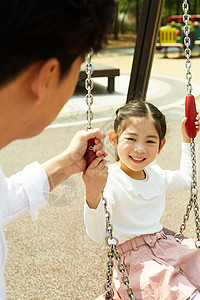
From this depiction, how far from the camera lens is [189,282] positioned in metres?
1.61

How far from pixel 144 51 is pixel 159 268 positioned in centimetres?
138

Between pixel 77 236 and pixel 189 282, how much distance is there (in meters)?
0.91

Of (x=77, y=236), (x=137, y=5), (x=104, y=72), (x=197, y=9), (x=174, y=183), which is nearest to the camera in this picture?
(x=174, y=183)

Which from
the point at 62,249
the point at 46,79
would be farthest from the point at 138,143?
the point at 46,79

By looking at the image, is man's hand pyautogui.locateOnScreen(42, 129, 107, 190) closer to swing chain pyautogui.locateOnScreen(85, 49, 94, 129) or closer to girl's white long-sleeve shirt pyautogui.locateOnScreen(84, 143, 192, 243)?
swing chain pyautogui.locateOnScreen(85, 49, 94, 129)

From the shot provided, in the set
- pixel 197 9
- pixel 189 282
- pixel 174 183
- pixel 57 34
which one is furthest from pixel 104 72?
pixel 57 34

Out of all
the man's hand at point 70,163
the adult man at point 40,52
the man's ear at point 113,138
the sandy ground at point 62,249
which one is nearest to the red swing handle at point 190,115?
the sandy ground at point 62,249

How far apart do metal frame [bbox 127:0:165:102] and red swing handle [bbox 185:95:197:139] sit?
0.70m

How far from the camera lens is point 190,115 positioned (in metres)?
1.78

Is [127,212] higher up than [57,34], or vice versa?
[57,34]

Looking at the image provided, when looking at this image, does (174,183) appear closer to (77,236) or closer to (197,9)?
(77,236)

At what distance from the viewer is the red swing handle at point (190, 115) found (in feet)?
5.75

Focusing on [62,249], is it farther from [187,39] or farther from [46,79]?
[46,79]

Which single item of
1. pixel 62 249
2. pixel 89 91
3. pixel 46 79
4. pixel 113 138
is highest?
pixel 46 79
